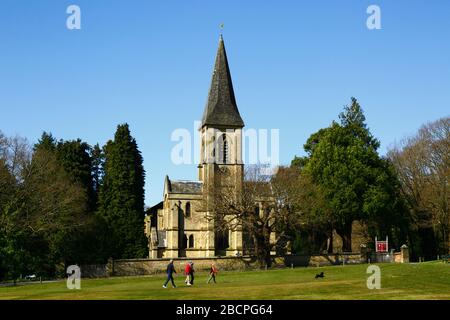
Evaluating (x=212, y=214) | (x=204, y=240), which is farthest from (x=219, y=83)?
(x=212, y=214)

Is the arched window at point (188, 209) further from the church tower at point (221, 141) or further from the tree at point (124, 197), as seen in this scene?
the tree at point (124, 197)

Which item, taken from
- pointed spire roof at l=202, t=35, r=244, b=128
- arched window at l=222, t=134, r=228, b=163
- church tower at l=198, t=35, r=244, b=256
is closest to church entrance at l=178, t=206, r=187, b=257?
church tower at l=198, t=35, r=244, b=256

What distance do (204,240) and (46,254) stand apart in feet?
69.4

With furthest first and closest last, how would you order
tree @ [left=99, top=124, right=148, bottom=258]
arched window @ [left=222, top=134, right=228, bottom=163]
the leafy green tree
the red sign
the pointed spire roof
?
the pointed spire roof
arched window @ [left=222, top=134, right=228, bottom=163]
the leafy green tree
tree @ [left=99, top=124, right=148, bottom=258]
the red sign

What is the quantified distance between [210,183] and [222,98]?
38.8 feet

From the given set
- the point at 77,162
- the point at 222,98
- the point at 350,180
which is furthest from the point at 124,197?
the point at 350,180

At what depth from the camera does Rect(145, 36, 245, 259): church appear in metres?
73.8

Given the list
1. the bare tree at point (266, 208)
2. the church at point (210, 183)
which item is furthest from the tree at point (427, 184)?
the church at point (210, 183)

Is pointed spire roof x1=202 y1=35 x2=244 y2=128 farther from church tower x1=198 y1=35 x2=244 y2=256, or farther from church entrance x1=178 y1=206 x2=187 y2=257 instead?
church entrance x1=178 y1=206 x2=187 y2=257

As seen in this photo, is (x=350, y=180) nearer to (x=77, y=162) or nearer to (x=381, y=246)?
(x=381, y=246)

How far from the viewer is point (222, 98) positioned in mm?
79625

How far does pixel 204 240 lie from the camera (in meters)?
74.9

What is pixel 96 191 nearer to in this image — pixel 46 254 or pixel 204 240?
pixel 204 240

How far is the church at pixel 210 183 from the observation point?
7375 centimetres
